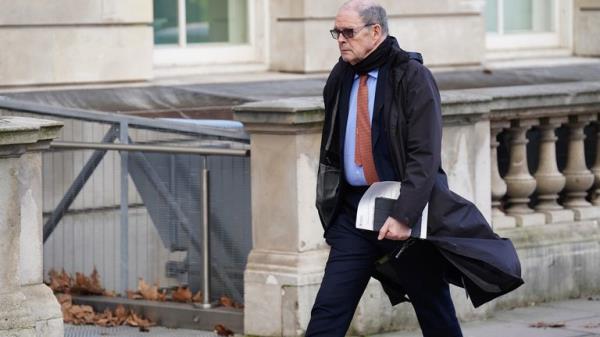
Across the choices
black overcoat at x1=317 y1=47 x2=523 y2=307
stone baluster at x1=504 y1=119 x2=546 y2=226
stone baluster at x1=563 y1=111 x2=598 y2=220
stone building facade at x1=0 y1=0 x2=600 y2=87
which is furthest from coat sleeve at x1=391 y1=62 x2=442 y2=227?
stone building facade at x1=0 y1=0 x2=600 y2=87

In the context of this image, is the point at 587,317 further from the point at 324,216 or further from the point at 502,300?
the point at 324,216

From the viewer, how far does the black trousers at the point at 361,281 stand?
6629 mm

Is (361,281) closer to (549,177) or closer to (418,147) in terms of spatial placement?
(418,147)

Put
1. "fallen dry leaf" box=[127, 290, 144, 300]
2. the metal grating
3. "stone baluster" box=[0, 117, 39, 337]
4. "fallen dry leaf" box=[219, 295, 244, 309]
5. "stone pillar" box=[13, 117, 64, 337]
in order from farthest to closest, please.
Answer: "fallen dry leaf" box=[127, 290, 144, 300] → "fallen dry leaf" box=[219, 295, 244, 309] → the metal grating → "stone pillar" box=[13, 117, 64, 337] → "stone baluster" box=[0, 117, 39, 337]

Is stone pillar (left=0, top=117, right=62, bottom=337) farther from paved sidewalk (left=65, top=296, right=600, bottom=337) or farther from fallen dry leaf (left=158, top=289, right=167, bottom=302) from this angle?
fallen dry leaf (left=158, top=289, right=167, bottom=302)

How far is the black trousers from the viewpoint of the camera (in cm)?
663

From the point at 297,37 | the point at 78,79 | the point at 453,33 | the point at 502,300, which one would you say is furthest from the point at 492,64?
the point at 502,300

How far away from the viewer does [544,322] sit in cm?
935

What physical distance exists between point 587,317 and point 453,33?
5.76 metres

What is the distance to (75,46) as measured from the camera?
476 inches

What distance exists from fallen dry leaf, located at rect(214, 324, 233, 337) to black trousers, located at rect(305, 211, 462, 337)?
230 centimetres

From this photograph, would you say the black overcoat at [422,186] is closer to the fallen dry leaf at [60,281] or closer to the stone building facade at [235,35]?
the fallen dry leaf at [60,281]

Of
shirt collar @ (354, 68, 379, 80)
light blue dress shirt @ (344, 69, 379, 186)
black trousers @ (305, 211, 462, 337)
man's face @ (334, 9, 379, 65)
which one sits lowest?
black trousers @ (305, 211, 462, 337)

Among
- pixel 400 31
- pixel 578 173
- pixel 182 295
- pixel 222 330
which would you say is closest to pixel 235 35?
pixel 400 31
